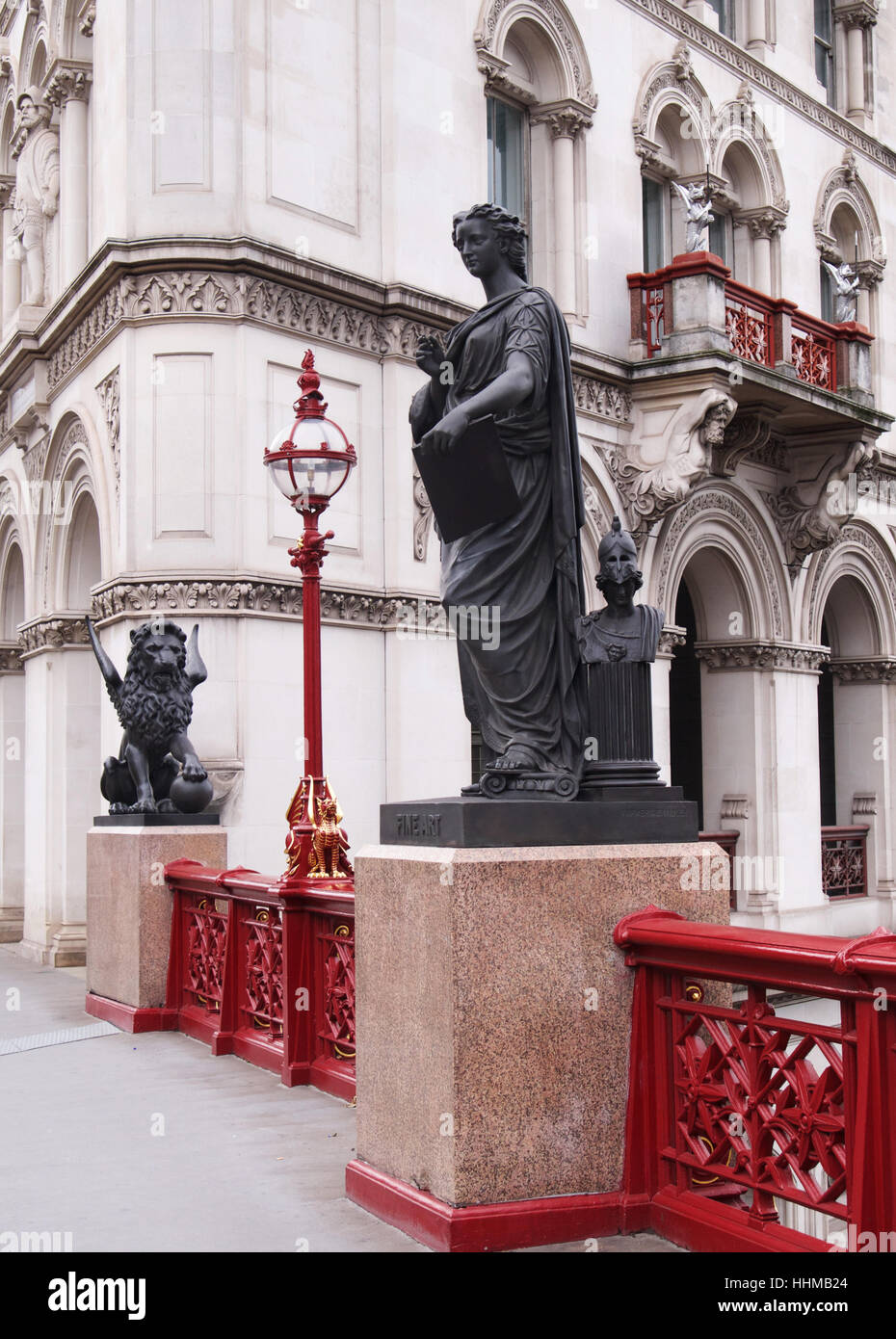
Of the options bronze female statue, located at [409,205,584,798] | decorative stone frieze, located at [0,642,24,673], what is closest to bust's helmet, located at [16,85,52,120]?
decorative stone frieze, located at [0,642,24,673]

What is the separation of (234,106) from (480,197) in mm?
3528

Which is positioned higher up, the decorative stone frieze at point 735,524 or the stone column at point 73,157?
the stone column at point 73,157

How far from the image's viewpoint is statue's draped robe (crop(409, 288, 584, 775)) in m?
6.09

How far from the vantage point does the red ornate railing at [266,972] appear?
8789 mm

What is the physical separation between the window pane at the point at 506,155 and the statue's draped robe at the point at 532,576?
13.4 m

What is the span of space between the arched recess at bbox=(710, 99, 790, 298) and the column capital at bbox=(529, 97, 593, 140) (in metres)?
4.25

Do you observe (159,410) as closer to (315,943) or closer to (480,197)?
(480,197)

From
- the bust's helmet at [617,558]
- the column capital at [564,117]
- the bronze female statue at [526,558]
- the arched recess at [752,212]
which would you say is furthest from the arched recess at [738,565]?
the bronze female statue at [526,558]

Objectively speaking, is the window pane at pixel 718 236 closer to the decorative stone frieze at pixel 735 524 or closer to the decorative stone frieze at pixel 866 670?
the decorative stone frieze at pixel 735 524

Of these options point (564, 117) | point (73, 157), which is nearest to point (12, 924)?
point (73, 157)

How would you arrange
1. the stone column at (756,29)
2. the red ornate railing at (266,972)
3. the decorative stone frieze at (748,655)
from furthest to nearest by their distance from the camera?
the stone column at (756,29)
the decorative stone frieze at (748,655)
the red ornate railing at (266,972)

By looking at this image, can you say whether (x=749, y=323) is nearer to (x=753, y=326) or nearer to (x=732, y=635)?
(x=753, y=326)

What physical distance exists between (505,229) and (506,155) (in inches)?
535

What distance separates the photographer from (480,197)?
687 inches
